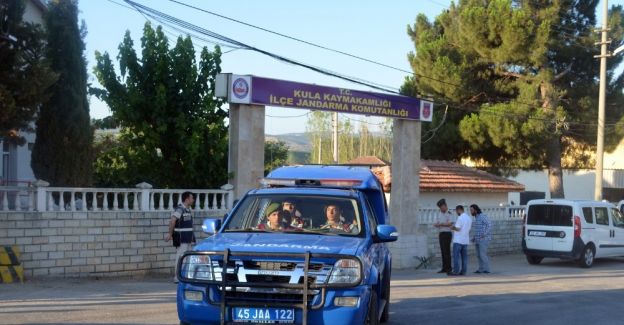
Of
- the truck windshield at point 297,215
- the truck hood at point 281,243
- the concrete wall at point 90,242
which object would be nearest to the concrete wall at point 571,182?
the concrete wall at point 90,242

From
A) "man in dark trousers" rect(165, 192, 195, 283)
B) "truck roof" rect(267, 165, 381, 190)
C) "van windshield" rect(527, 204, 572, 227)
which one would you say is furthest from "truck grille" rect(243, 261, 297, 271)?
"van windshield" rect(527, 204, 572, 227)

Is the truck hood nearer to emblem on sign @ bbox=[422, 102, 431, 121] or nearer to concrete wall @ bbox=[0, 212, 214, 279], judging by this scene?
concrete wall @ bbox=[0, 212, 214, 279]

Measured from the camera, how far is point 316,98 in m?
18.5

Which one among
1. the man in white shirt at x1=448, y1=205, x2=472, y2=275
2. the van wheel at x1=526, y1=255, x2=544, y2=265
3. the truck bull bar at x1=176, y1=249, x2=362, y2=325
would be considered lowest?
the van wheel at x1=526, y1=255, x2=544, y2=265

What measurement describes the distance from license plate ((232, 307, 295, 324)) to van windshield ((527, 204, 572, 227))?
14.8 m

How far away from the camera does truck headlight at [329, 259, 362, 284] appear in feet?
23.7

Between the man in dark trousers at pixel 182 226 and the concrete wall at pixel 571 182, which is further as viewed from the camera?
the concrete wall at pixel 571 182

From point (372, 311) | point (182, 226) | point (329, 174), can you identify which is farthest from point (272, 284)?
point (182, 226)

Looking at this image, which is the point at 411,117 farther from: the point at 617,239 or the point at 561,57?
the point at 561,57

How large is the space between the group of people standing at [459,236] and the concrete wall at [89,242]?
5.93 metres

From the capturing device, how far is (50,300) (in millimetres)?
11344

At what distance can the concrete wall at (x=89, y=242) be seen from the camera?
1355cm

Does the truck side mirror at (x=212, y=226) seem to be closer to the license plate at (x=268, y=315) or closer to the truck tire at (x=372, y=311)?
the license plate at (x=268, y=315)

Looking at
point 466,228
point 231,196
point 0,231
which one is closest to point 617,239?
point 466,228
